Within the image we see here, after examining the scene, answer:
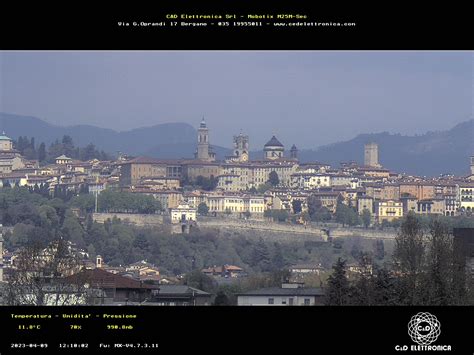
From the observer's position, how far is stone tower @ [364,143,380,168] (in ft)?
116

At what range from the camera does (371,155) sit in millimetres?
40250

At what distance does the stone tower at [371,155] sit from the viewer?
35375 millimetres

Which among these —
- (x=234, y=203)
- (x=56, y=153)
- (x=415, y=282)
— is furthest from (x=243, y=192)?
(x=415, y=282)

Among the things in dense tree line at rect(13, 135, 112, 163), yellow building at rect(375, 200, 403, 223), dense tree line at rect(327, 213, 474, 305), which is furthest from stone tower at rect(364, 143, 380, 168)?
dense tree line at rect(327, 213, 474, 305)

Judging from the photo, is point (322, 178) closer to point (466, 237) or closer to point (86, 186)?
point (86, 186)

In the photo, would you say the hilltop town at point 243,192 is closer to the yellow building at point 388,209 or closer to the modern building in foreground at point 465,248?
the yellow building at point 388,209

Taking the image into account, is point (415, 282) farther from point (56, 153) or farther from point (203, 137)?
point (56, 153)

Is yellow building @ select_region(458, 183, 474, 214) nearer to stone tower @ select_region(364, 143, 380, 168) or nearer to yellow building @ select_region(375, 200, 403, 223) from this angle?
yellow building @ select_region(375, 200, 403, 223)

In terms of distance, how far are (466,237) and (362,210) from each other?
129 ft

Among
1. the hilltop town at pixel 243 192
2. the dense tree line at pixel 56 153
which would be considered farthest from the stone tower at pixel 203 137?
the dense tree line at pixel 56 153
